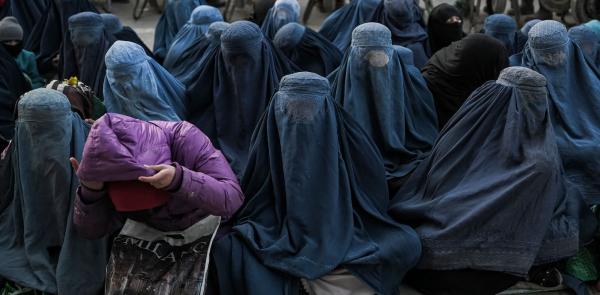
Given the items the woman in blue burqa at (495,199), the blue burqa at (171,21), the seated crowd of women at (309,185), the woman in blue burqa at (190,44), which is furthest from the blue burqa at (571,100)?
the blue burqa at (171,21)

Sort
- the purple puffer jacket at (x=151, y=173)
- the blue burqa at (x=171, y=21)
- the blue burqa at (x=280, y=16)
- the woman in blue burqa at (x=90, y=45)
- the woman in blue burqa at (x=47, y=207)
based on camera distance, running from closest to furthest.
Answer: the purple puffer jacket at (x=151, y=173)
the woman in blue burqa at (x=47, y=207)
the woman in blue burqa at (x=90, y=45)
the blue burqa at (x=280, y=16)
the blue burqa at (x=171, y=21)

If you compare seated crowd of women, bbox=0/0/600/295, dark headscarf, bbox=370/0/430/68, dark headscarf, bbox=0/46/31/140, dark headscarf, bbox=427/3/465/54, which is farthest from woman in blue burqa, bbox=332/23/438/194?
dark headscarf, bbox=0/46/31/140

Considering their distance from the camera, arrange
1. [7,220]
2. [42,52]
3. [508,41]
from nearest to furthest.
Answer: [7,220], [508,41], [42,52]

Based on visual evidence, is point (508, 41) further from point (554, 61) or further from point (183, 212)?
point (183, 212)

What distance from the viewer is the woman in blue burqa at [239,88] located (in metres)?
3.78

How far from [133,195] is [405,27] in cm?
341

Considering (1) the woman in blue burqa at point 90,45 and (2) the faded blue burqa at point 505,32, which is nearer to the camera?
(1) the woman in blue burqa at point 90,45

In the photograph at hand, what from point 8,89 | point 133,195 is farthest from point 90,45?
point 133,195

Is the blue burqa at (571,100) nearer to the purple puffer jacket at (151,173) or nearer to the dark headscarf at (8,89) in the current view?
the purple puffer jacket at (151,173)

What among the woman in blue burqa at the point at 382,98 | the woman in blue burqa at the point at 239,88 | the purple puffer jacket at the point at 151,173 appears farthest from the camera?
the woman in blue burqa at the point at 239,88

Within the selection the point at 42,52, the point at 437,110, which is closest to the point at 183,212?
the point at 437,110

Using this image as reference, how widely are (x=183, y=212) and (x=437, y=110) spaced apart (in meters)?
2.04

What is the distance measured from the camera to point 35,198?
9.49 ft

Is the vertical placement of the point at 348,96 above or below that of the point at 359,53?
below
